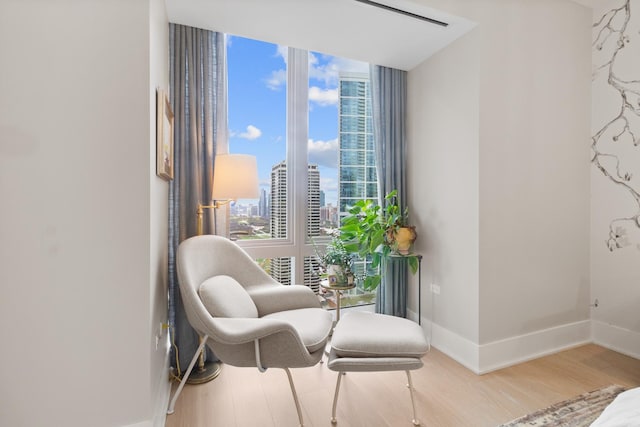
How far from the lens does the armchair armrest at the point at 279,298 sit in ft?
6.89

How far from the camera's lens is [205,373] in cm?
221

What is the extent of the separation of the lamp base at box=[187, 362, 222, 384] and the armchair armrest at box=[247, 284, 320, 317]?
58 cm

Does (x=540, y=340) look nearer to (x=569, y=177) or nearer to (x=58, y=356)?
(x=569, y=177)

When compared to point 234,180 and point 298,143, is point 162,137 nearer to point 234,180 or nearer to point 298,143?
point 234,180

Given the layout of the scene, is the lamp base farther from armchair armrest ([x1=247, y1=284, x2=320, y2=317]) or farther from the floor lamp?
armchair armrest ([x1=247, y1=284, x2=320, y2=317])

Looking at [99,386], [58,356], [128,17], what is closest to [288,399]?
[99,386]

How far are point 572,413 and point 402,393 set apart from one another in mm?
913

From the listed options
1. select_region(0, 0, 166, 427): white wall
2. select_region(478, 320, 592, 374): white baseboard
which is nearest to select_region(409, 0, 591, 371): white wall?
select_region(478, 320, 592, 374): white baseboard

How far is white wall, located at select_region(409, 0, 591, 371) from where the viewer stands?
7.59ft

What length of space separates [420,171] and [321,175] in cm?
89

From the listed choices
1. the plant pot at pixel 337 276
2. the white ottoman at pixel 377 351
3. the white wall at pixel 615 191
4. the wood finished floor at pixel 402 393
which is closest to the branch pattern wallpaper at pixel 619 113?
the white wall at pixel 615 191

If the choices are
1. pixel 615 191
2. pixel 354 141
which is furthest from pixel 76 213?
pixel 615 191

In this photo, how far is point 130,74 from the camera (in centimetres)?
147

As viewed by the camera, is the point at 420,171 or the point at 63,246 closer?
the point at 63,246
